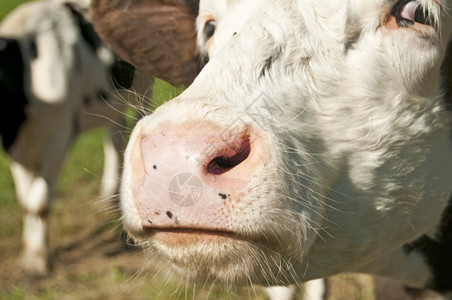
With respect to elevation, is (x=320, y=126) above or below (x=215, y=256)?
above

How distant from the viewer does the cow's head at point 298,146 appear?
1.33 metres

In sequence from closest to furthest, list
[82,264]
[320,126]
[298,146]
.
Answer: [298,146], [320,126], [82,264]

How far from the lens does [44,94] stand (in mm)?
5168

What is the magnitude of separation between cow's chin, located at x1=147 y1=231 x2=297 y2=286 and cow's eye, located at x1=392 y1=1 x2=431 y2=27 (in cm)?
74

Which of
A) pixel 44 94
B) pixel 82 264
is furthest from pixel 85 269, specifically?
pixel 44 94

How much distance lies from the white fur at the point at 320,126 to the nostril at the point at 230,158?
1.9 inches

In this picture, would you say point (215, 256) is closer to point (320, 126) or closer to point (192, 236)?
point (192, 236)

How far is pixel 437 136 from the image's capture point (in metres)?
1.87

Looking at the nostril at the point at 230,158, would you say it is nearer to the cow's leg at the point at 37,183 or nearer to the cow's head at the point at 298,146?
the cow's head at the point at 298,146

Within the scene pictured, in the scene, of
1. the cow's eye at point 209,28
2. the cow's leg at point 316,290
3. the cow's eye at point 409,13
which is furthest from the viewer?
the cow's leg at point 316,290

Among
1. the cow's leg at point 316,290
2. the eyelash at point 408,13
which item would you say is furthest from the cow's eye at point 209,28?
the cow's leg at point 316,290

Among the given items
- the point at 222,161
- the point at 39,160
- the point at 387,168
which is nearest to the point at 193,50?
the point at 387,168

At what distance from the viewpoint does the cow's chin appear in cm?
137

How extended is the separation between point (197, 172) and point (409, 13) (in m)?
0.81
